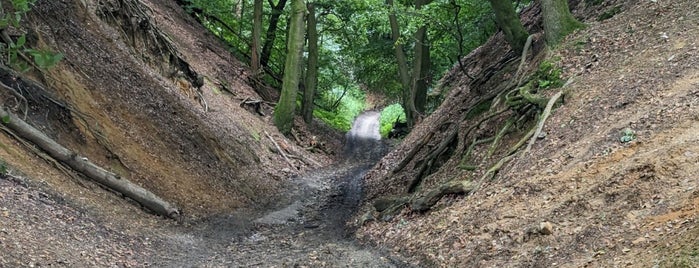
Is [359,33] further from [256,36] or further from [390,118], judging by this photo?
[390,118]

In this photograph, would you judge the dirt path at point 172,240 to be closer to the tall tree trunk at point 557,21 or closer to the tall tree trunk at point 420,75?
the tall tree trunk at point 557,21

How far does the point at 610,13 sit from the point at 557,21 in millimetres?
1322

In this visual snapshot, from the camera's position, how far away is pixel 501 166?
858 centimetres

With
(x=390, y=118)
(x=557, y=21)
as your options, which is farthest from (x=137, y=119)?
(x=390, y=118)

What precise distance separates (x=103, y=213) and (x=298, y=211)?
184 inches

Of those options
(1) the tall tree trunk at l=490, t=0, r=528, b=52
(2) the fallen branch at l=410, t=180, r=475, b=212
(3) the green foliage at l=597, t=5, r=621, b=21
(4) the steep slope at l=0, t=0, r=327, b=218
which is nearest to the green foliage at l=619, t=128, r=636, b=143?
(2) the fallen branch at l=410, t=180, r=475, b=212

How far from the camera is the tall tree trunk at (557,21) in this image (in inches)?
426

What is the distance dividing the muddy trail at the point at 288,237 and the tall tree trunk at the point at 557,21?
549 cm

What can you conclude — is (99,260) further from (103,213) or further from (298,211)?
(298,211)

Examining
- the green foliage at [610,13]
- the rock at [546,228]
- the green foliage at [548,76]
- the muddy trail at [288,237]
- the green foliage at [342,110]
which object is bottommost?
the green foliage at [342,110]

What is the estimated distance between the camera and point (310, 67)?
24703 mm

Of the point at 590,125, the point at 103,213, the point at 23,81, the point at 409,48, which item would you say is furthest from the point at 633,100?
the point at 409,48

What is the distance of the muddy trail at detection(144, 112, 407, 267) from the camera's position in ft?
26.0

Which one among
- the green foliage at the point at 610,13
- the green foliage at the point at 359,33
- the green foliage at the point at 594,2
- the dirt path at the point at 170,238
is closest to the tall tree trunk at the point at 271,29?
the green foliage at the point at 359,33
